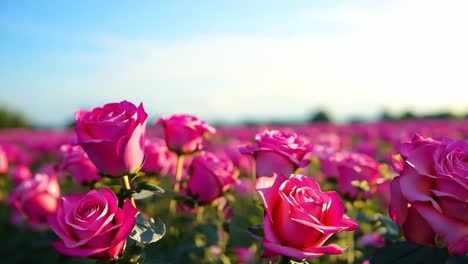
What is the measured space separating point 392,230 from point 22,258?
422cm

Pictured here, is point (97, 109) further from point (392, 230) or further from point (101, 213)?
point (392, 230)

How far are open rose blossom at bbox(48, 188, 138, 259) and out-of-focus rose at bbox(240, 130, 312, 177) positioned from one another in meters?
0.50

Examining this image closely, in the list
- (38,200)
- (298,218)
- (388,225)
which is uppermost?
(298,218)

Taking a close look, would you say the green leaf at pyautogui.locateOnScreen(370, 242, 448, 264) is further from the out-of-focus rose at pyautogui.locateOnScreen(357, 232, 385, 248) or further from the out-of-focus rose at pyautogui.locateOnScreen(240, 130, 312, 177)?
the out-of-focus rose at pyautogui.locateOnScreen(357, 232, 385, 248)

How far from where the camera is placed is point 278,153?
4.88 feet

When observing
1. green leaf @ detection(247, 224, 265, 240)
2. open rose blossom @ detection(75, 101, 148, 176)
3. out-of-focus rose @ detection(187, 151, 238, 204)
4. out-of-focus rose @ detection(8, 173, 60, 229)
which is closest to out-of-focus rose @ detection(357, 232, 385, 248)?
Result: out-of-focus rose @ detection(187, 151, 238, 204)

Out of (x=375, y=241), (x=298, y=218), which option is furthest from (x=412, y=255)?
(x=375, y=241)

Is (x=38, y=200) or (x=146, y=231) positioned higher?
(x=146, y=231)

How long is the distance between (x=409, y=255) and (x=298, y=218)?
32cm

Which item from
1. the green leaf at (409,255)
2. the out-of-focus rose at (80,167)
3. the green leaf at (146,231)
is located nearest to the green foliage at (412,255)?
the green leaf at (409,255)

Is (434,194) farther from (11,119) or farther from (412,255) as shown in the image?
(11,119)

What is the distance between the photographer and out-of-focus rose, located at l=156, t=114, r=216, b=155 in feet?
5.97

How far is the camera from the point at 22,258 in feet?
15.8

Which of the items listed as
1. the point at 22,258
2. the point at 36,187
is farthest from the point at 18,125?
the point at 36,187
